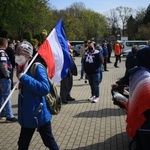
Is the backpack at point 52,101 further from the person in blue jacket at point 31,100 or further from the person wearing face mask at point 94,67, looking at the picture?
the person wearing face mask at point 94,67

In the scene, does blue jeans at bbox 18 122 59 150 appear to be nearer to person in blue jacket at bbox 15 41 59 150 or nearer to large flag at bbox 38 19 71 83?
person in blue jacket at bbox 15 41 59 150

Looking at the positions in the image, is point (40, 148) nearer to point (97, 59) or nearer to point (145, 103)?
point (145, 103)

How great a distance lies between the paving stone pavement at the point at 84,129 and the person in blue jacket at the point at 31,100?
1.39 m

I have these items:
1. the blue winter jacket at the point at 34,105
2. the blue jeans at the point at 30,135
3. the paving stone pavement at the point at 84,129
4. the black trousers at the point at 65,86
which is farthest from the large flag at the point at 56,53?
the black trousers at the point at 65,86

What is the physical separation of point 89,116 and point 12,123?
185cm

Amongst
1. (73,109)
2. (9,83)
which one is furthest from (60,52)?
(73,109)

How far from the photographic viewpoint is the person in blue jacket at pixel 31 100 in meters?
3.71

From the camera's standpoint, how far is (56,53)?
15.0 feet

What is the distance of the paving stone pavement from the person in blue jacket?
4.57 ft

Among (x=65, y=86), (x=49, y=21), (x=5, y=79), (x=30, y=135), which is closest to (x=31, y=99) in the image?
(x=30, y=135)

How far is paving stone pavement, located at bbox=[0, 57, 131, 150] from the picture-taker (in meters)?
5.49

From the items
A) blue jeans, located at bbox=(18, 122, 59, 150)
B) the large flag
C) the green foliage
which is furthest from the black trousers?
blue jeans, located at bbox=(18, 122, 59, 150)

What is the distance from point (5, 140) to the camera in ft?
19.1

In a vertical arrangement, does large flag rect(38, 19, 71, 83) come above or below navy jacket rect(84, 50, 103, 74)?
above
